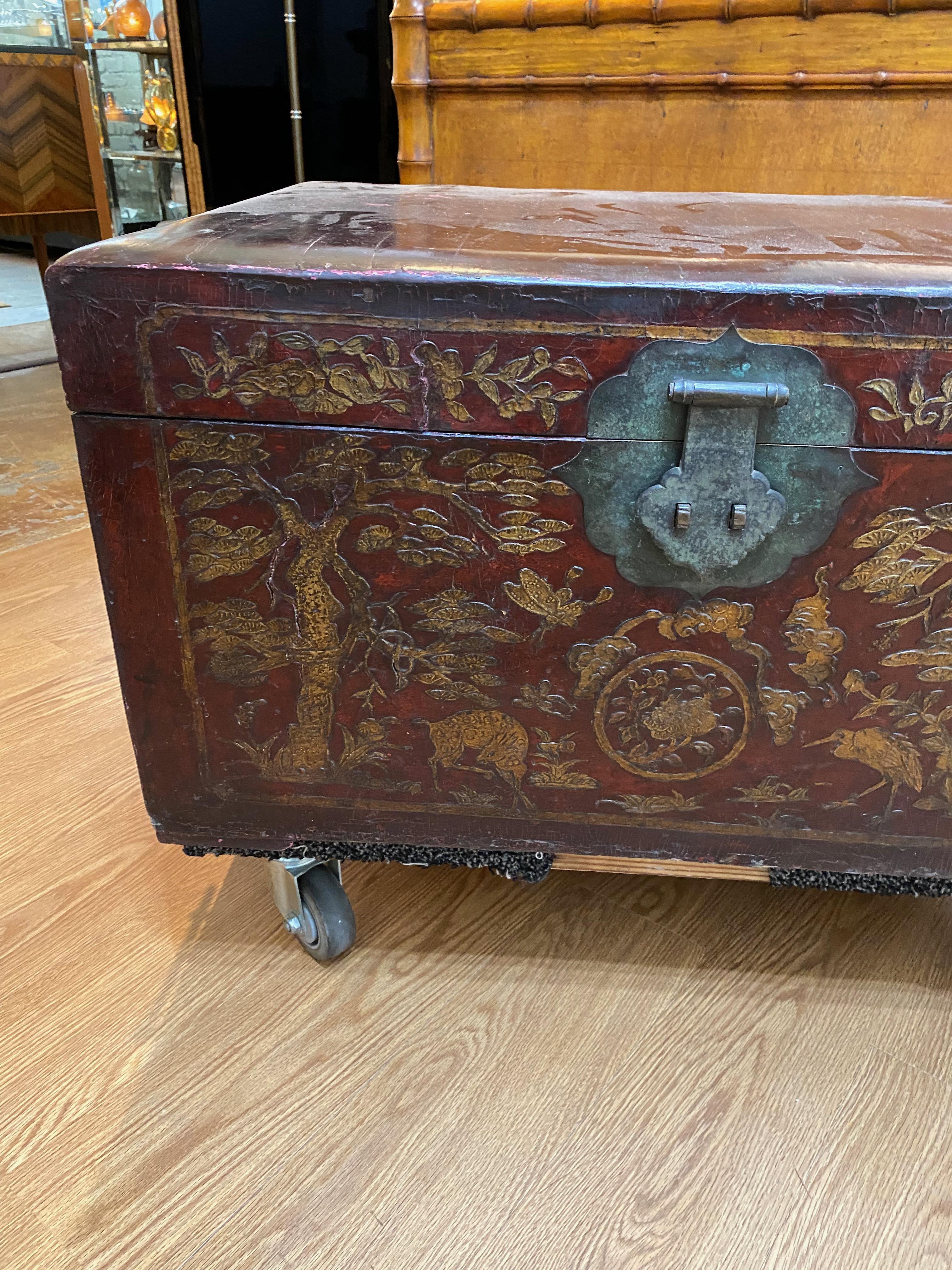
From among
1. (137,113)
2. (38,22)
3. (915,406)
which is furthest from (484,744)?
(38,22)

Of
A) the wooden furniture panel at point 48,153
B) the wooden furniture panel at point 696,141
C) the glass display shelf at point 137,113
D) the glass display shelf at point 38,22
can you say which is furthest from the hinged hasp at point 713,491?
the glass display shelf at point 38,22

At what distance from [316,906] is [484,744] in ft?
0.96

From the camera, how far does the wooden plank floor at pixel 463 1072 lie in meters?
0.76

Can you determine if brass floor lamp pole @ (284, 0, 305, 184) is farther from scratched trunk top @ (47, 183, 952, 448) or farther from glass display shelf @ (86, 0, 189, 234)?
scratched trunk top @ (47, 183, 952, 448)

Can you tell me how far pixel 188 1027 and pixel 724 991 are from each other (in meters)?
0.55

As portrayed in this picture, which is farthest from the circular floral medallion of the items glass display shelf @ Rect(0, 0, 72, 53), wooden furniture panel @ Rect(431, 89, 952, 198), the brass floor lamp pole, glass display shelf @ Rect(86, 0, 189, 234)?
glass display shelf @ Rect(0, 0, 72, 53)

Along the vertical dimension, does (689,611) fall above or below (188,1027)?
above

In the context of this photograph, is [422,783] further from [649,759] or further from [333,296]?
[333,296]

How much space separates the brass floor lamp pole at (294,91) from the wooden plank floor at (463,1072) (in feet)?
7.57

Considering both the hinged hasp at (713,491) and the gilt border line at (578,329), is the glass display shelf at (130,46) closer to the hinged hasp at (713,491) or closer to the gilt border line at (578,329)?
the gilt border line at (578,329)

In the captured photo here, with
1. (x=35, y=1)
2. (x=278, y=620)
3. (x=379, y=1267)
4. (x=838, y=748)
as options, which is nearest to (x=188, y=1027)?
(x=379, y=1267)

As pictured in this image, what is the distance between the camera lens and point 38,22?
12.4ft

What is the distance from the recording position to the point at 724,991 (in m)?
0.97

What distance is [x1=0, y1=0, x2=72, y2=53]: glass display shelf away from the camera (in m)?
3.73
